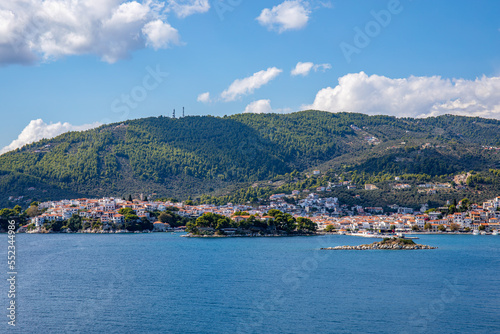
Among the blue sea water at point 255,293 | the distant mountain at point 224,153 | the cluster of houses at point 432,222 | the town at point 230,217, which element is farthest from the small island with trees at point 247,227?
the distant mountain at point 224,153

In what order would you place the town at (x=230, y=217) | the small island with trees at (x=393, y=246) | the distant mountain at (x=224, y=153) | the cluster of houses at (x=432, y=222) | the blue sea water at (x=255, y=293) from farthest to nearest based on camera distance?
the distant mountain at (x=224, y=153) < the cluster of houses at (x=432, y=222) < the town at (x=230, y=217) < the small island with trees at (x=393, y=246) < the blue sea water at (x=255, y=293)

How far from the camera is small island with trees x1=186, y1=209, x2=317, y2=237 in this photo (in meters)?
68.4

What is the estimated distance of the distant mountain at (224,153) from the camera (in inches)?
4732

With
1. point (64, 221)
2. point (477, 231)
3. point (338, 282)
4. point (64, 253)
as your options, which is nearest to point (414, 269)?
point (338, 282)

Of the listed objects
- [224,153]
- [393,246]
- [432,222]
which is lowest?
[393,246]

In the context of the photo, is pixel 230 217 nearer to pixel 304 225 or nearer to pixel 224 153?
pixel 304 225

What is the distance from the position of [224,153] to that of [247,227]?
3264 inches

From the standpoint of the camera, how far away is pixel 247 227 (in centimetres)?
6919

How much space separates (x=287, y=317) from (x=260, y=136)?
5731 inches

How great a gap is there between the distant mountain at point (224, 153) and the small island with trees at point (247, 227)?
48341 mm

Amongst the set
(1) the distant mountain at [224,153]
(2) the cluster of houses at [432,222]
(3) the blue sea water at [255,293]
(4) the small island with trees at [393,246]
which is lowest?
(3) the blue sea water at [255,293]

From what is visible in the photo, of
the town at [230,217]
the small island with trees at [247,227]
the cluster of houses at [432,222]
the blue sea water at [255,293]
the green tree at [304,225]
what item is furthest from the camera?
the cluster of houses at [432,222]

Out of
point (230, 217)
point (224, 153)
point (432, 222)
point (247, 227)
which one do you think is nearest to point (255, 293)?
point (247, 227)

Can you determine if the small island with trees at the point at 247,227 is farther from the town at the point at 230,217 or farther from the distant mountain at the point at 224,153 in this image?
the distant mountain at the point at 224,153
